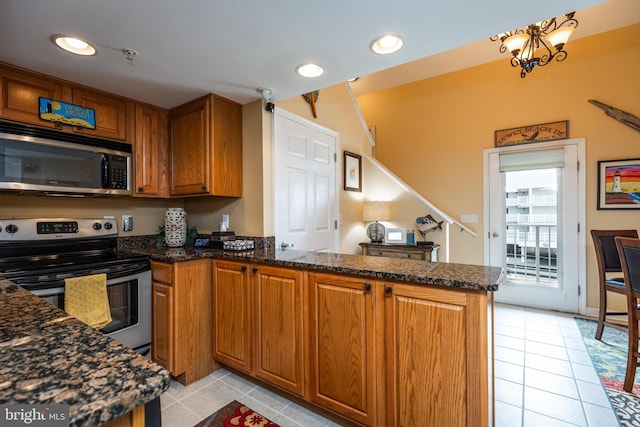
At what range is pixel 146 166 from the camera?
2.62 metres

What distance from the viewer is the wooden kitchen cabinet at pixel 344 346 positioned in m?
1.50

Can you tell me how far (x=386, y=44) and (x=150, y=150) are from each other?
220 cm

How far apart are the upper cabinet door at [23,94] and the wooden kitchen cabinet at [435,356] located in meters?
2.60

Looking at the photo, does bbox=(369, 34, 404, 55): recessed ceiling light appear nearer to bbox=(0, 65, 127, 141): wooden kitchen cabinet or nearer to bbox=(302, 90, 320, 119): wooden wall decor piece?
bbox=(302, 90, 320, 119): wooden wall decor piece

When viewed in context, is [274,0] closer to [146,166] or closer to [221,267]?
[221,267]

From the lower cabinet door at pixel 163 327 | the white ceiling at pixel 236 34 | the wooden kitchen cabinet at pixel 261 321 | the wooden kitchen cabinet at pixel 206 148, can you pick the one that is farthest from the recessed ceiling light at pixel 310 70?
the lower cabinet door at pixel 163 327

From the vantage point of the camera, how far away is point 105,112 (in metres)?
2.37

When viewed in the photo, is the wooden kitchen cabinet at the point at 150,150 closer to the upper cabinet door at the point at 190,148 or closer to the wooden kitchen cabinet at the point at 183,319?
the upper cabinet door at the point at 190,148

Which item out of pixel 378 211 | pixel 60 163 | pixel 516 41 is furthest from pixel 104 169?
pixel 516 41

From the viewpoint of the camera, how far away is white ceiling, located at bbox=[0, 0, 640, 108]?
139 centimetres

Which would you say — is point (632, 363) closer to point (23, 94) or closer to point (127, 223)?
point (127, 223)

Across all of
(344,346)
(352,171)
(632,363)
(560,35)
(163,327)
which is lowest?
(632,363)

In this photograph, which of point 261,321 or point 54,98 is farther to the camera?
point 54,98

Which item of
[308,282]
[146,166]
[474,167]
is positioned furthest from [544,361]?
[146,166]
